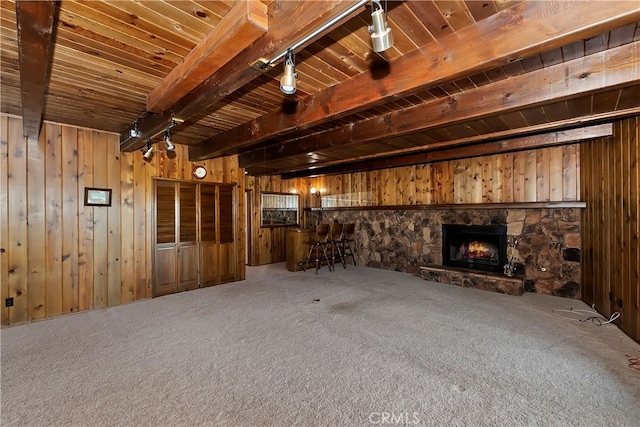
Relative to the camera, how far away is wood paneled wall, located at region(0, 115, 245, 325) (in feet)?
11.0

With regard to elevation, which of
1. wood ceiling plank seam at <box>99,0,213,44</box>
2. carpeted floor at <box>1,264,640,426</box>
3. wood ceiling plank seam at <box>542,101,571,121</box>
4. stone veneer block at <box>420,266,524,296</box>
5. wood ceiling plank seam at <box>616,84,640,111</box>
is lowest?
carpeted floor at <box>1,264,640,426</box>

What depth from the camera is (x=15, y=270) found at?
11.1 ft

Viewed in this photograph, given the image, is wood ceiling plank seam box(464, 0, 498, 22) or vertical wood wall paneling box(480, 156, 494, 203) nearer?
wood ceiling plank seam box(464, 0, 498, 22)

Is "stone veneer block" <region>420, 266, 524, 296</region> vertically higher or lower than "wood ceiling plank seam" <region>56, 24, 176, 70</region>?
lower

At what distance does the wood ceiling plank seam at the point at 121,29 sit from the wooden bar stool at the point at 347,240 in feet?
17.2

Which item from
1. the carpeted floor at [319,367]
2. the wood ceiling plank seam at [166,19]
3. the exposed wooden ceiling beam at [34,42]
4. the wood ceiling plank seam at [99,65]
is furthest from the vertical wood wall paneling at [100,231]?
the wood ceiling plank seam at [166,19]

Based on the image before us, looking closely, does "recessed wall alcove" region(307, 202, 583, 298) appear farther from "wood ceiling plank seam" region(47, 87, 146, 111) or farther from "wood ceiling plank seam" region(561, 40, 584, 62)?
"wood ceiling plank seam" region(47, 87, 146, 111)

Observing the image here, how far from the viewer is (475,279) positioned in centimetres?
483

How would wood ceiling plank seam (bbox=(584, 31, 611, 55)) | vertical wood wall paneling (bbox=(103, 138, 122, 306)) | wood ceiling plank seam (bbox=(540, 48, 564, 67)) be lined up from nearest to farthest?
wood ceiling plank seam (bbox=(584, 31, 611, 55)) → wood ceiling plank seam (bbox=(540, 48, 564, 67)) → vertical wood wall paneling (bbox=(103, 138, 122, 306))

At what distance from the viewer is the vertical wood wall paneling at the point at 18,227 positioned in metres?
3.35

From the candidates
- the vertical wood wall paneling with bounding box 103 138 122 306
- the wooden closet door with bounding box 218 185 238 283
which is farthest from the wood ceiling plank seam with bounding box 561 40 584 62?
the vertical wood wall paneling with bounding box 103 138 122 306

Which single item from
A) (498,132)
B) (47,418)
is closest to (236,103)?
(47,418)

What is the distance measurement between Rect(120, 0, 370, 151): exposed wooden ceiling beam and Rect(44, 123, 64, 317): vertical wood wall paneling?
2.18m

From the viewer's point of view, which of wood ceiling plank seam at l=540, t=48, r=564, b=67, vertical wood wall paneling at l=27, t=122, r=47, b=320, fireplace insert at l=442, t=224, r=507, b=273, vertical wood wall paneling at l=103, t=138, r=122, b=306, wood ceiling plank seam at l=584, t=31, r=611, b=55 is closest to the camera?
wood ceiling plank seam at l=584, t=31, r=611, b=55
